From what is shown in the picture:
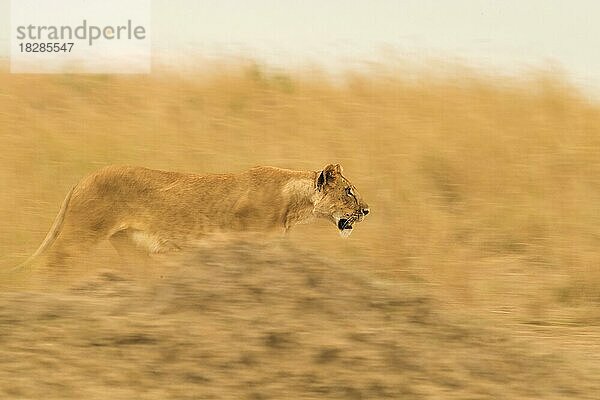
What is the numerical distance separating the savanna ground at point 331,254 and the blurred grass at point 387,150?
2 cm

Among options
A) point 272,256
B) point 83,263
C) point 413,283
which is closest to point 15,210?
point 83,263

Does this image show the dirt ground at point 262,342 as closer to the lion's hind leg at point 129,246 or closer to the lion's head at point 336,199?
the lion's hind leg at point 129,246

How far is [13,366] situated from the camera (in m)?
6.10

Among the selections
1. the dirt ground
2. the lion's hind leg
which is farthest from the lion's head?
the dirt ground

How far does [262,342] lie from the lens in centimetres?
634

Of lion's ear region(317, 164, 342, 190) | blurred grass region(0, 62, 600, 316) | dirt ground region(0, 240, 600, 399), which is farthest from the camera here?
blurred grass region(0, 62, 600, 316)

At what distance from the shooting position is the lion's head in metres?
9.09

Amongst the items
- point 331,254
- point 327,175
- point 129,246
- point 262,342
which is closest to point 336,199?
point 327,175

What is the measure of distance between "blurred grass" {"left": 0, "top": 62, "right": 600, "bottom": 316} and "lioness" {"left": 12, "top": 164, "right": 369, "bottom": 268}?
980 millimetres

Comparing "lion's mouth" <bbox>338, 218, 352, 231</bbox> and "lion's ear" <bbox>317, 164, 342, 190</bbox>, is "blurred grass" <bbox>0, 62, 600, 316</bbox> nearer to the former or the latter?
"lion's mouth" <bbox>338, 218, 352, 231</bbox>

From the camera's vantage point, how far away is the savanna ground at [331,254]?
6.23 meters

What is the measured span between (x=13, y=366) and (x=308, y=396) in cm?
136

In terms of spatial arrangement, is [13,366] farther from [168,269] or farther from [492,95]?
[492,95]

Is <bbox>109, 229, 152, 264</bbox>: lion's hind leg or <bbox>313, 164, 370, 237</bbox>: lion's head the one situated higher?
<bbox>313, 164, 370, 237</bbox>: lion's head
